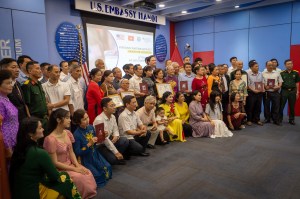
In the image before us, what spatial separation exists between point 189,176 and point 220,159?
0.77 m

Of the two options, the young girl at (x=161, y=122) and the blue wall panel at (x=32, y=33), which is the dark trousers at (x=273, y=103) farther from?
the blue wall panel at (x=32, y=33)

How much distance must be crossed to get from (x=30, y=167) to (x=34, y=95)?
1.25 metres

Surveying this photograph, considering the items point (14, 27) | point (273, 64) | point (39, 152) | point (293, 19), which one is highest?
point (293, 19)

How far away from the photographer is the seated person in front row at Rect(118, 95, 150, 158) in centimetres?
371

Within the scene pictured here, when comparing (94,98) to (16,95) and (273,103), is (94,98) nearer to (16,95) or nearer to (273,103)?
(16,95)

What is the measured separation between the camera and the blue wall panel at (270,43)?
6.76 meters

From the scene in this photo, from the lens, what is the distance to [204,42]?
328 inches

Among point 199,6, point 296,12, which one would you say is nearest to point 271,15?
point 296,12

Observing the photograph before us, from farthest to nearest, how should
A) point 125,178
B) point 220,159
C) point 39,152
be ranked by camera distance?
1. point 220,159
2. point 125,178
3. point 39,152

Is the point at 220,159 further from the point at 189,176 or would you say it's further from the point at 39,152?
the point at 39,152

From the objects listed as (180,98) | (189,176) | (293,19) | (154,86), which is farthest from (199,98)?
(293,19)

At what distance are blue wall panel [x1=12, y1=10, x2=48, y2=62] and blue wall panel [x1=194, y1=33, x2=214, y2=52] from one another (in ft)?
17.5

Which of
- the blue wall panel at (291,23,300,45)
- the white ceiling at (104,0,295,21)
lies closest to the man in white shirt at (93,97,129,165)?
the white ceiling at (104,0,295,21)

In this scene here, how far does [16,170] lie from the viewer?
1929 millimetres
